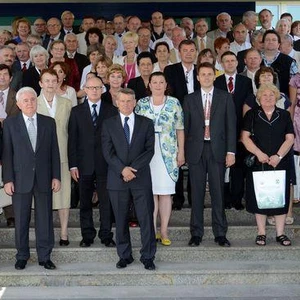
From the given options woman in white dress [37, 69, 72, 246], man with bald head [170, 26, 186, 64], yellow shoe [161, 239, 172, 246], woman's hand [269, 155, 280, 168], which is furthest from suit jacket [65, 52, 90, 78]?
woman's hand [269, 155, 280, 168]

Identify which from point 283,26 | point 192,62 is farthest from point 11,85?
point 283,26

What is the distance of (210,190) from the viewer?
7.25 m

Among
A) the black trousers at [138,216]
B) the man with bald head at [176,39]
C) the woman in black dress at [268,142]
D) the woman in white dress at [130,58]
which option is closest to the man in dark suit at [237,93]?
the woman in black dress at [268,142]

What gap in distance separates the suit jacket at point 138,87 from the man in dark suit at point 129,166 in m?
0.83

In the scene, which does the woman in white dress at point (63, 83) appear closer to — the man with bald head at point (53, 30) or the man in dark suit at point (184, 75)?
the man in dark suit at point (184, 75)

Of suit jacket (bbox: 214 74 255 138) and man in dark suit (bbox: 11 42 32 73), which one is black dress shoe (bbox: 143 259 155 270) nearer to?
suit jacket (bbox: 214 74 255 138)

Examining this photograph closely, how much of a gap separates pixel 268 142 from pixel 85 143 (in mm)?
1759

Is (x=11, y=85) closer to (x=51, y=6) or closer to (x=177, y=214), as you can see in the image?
(x=177, y=214)

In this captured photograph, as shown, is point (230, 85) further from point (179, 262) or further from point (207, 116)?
point (179, 262)

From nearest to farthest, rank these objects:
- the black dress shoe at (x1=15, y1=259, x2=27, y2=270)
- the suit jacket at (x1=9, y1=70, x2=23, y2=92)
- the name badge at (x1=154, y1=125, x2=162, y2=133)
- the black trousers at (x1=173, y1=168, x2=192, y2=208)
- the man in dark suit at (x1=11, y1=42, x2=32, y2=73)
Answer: the black dress shoe at (x1=15, y1=259, x2=27, y2=270)
the name badge at (x1=154, y1=125, x2=162, y2=133)
the black trousers at (x1=173, y1=168, x2=192, y2=208)
the suit jacket at (x1=9, y1=70, x2=23, y2=92)
the man in dark suit at (x1=11, y1=42, x2=32, y2=73)

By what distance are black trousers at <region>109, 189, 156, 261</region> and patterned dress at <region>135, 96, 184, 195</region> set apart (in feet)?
0.94

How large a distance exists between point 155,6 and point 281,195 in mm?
6870

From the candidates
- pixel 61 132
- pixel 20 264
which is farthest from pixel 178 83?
pixel 20 264

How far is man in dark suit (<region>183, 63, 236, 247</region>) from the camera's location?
23.4ft
